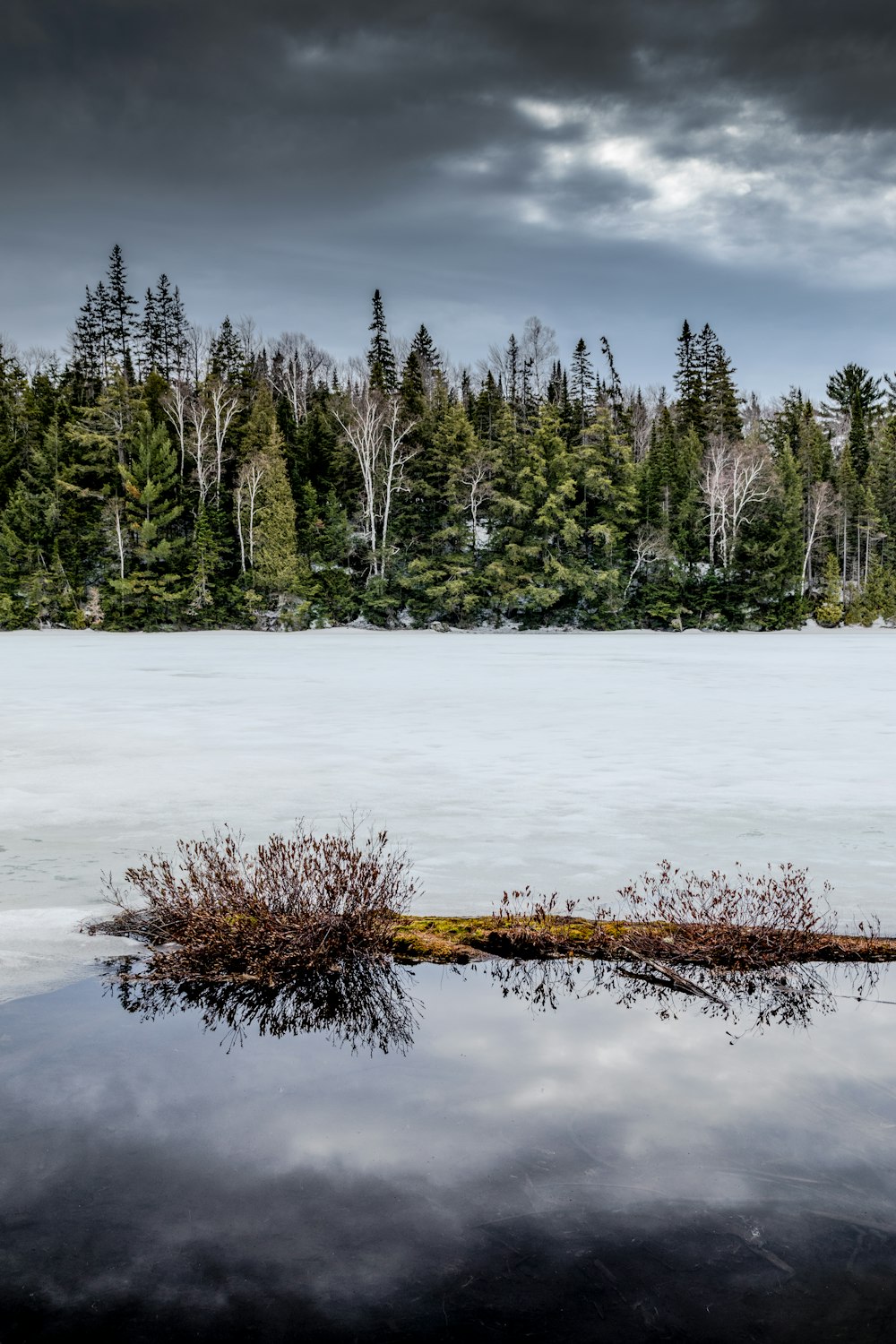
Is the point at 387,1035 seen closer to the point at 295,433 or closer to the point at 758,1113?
the point at 758,1113

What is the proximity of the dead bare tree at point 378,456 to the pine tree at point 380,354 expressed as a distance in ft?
54.9

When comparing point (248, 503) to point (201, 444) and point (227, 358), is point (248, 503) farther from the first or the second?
point (227, 358)

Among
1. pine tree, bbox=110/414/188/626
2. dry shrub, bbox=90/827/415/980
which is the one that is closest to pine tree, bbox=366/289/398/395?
pine tree, bbox=110/414/188/626

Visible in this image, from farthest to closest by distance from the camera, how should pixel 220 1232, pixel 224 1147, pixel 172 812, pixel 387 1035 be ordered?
1. pixel 172 812
2. pixel 387 1035
3. pixel 224 1147
4. pixel 220 1232

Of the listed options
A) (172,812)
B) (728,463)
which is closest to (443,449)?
(728,463)

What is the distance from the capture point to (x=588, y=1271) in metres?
3.31

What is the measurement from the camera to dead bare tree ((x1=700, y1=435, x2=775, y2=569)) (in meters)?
53.9

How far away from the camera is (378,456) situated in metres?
56.3

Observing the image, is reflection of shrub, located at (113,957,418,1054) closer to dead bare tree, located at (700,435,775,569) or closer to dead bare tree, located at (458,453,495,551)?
dead bare tree, located at (458,453,495,551)

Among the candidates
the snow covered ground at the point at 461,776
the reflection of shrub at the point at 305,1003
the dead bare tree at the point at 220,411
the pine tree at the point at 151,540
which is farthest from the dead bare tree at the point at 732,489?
the reflection of shrub at the point at 305,1003

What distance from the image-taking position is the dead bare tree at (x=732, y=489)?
177 ft

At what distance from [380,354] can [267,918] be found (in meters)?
82.1

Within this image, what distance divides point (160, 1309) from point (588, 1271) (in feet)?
4.59

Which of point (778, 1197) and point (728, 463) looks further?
point (728, 463)
